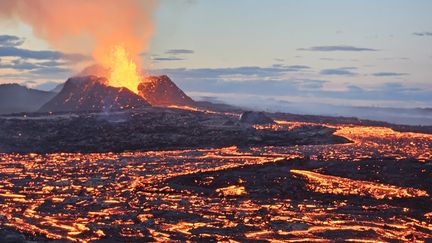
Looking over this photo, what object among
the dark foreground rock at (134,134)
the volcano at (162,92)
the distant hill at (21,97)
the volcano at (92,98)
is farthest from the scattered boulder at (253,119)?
the distant hill at (21,97)

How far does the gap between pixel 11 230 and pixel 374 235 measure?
12782 mm

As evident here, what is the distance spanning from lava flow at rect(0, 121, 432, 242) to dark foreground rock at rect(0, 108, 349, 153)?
903 centimetres

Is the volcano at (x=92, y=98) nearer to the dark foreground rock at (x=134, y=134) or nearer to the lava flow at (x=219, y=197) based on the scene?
the dark foreground rock at (x=134, y=134)

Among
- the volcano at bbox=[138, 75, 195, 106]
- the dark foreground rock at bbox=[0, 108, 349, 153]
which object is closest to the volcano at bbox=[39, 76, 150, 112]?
the volcano at bbox=[138, 75, 195, 106]

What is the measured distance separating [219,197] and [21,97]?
14837 cm

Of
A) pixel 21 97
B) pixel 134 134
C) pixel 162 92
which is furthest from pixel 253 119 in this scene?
pixel 21 97

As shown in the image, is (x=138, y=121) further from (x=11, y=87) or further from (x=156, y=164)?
(x=11, y=87)

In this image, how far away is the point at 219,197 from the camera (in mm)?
30594

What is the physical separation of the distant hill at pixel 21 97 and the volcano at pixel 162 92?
4924 centimetres

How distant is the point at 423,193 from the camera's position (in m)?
31.8

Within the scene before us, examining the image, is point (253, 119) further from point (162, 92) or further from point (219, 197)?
point (219, 197)

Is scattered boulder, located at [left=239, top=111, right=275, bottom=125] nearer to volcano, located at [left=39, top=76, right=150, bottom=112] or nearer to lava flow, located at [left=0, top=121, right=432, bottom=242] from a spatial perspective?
volcano, located at [left=39, top=76, right=150, bottom=112]

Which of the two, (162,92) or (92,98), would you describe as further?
(162,92)

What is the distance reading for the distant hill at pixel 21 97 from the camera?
159 metres
